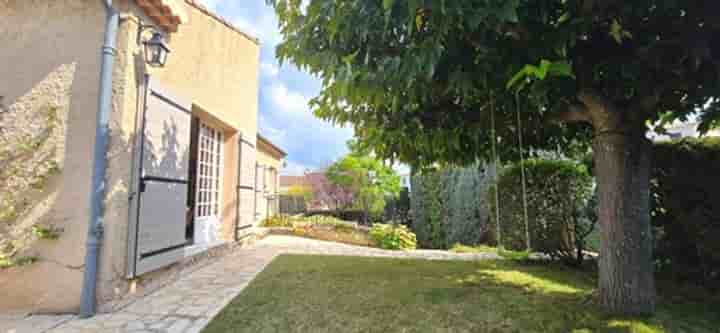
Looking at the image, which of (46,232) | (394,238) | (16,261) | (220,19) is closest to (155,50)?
(46,232)

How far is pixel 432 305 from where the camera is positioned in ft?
11.6

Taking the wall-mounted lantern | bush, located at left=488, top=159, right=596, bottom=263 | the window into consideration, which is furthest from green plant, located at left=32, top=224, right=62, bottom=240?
bush, located at left=488, top=159, right=596, bottom=263

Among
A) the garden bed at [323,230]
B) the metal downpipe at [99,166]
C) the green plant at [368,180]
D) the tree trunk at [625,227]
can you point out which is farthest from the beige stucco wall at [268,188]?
the tree trunk at [625,227]

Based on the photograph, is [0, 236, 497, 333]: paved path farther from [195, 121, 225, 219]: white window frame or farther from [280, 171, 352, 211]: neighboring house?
[280, 171, 352, 211]: neighboring house

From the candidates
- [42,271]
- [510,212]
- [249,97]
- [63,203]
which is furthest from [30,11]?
[510,212]

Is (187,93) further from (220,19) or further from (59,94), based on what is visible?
(220,19)

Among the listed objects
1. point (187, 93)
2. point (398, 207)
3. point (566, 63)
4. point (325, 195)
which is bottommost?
point (398, 207)

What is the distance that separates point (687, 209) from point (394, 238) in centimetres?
615

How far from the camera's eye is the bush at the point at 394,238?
9062mm

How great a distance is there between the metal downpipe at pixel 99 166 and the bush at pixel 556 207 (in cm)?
657

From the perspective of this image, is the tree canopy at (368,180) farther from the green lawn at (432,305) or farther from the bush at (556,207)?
the green lawn at (432,305)

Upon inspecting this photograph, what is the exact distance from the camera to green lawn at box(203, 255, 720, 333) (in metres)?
3.00

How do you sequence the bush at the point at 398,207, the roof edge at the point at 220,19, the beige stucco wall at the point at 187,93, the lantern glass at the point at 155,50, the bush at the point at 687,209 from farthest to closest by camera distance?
the bush at the point at 398,207 → the roof edge at the point at 220,19 → the bush at the point at 687,209 → the lantern glass at the point at 155,50 → the beige stucco wall at the point at 187,93

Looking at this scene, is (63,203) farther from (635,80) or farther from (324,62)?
(635,80)
